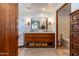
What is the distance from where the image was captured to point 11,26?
282 centimetres

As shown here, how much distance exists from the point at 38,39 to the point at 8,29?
367 cm

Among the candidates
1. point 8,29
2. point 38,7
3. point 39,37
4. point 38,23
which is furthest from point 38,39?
point 8,29

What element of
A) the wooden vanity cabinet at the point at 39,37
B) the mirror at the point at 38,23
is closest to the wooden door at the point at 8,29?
the wooden vanity cabinet at the point at 39,37

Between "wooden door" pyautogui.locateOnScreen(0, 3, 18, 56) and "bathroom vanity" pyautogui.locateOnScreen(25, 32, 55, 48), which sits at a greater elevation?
"wooden door" pyautogui.locateOnScreen(0, 3, 18, 56)

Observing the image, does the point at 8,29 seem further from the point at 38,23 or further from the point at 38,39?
the point at 38,23

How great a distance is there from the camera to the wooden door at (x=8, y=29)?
2.76 m

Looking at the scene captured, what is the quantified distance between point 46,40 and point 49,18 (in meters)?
1.82

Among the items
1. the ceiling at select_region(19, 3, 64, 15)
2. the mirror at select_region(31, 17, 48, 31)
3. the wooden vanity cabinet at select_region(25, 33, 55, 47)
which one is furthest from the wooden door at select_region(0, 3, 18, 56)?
the mirror at select_region(31, 17, 48, 31)

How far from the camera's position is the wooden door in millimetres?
2761

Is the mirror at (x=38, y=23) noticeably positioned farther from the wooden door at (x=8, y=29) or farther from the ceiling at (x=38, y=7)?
the wooden door at (x=8, y=29)

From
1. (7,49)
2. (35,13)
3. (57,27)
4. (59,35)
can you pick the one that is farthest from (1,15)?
(35,13)

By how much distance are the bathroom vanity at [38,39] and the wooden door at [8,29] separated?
3.44 m

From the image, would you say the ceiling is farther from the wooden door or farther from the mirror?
the wooden door

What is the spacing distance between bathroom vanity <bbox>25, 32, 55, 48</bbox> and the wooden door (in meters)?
3.44
